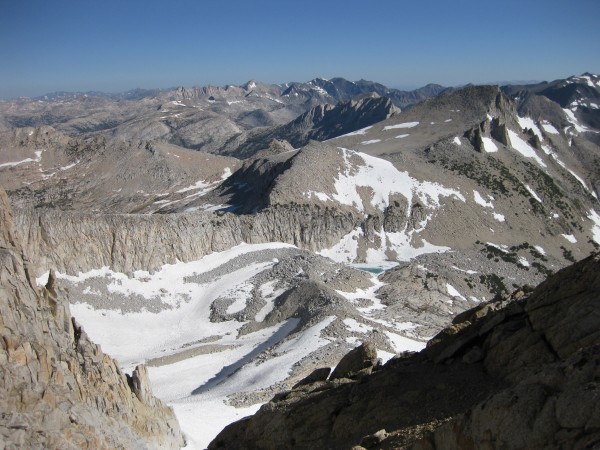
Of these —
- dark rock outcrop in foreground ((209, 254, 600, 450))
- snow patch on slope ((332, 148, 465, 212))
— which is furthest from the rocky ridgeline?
dark rock outcrop in foreground ((209, 254, 600, 450))

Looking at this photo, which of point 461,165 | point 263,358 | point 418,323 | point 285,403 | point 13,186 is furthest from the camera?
point 13,186

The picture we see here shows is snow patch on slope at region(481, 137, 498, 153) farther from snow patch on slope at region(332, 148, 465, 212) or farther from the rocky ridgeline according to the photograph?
the rocky ridgeline

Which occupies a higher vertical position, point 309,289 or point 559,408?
point 559,408

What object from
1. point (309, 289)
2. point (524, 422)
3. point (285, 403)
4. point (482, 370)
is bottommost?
point (309, 289)

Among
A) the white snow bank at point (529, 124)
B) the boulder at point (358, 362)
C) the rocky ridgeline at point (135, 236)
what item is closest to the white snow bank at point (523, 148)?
the white snow bank at point (529, 124)

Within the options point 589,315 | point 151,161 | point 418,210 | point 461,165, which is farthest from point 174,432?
point 151,161

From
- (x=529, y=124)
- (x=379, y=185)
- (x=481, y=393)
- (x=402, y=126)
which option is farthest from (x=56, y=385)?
(x=529, y=124)

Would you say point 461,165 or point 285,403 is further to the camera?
point 461,165

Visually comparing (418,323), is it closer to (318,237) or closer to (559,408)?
(318,237)
